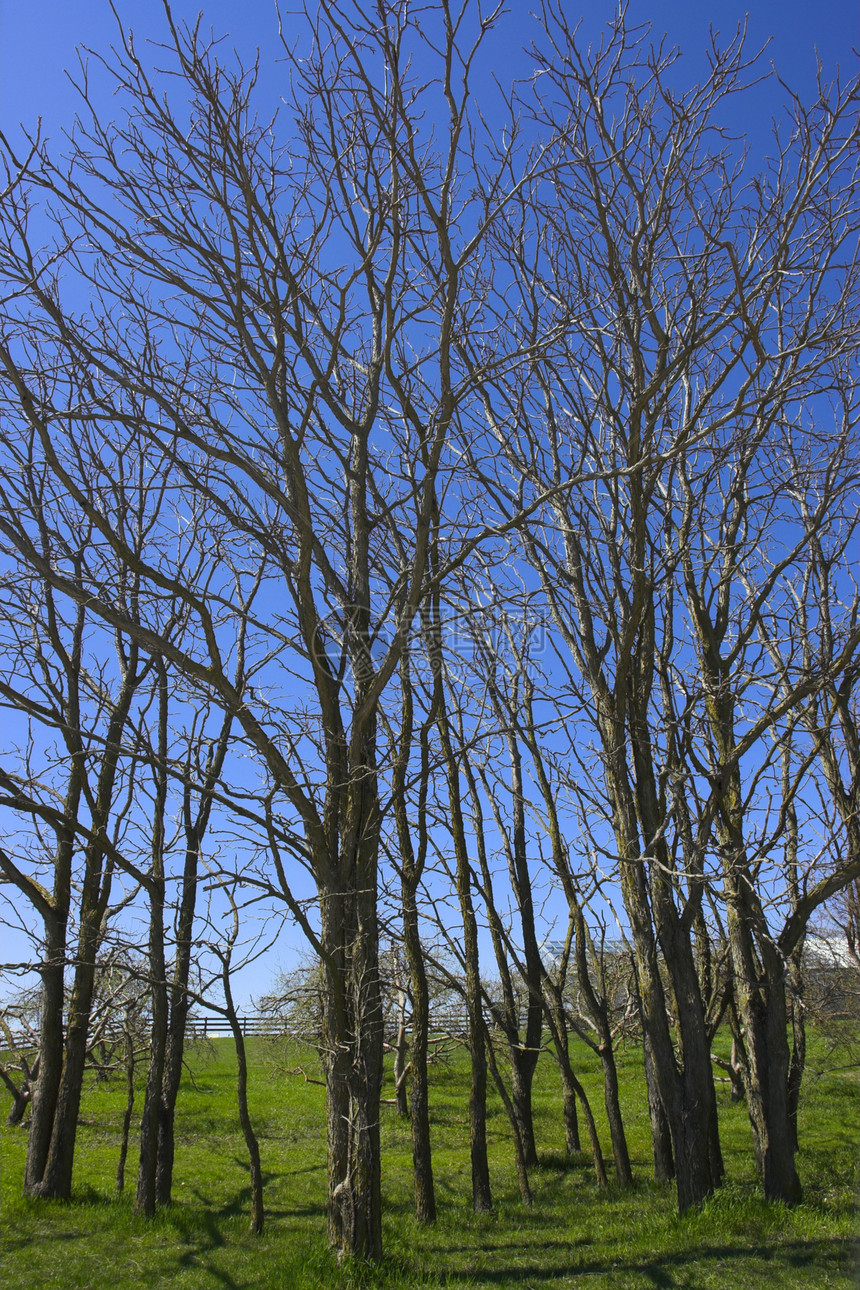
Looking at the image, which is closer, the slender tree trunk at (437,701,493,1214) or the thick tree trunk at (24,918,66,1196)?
the thick tree trunk at (24,918,66,1196)

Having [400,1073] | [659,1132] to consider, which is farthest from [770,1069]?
[400,1073]

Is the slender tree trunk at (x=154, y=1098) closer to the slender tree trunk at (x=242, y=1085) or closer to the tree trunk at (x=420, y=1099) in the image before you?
the slender tree trunk at (x=242, y=1085)

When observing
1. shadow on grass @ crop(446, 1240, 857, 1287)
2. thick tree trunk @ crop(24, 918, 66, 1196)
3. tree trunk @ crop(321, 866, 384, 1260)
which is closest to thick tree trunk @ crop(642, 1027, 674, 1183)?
shadow on grass @ crop(446, 1240, 857, 1287)

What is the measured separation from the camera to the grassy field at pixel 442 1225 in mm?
5539

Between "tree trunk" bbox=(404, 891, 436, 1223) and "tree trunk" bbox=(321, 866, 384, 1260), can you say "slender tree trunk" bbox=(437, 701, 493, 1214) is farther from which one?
"tree trunk" bbox=(321, 866, 384, 1260)

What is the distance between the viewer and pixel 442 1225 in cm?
917

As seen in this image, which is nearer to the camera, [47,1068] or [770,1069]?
[770,1069]

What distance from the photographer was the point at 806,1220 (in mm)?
6238

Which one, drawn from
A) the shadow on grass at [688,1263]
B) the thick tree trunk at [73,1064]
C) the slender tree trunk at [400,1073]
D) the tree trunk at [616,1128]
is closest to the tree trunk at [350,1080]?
the shadow on grass at [688,1263]

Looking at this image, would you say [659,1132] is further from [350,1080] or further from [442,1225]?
[350,1080]

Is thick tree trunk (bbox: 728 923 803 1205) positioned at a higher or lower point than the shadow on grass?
higher

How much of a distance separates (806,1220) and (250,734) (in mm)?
5887

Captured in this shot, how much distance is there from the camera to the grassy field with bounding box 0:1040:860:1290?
5539 millimetres

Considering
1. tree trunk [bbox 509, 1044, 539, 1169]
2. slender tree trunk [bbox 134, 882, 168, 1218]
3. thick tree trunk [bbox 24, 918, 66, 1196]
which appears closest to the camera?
slender tree trunk [bbox 134, 882, 168, 1218]
